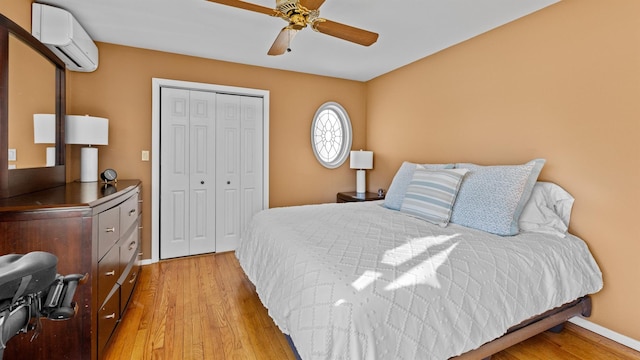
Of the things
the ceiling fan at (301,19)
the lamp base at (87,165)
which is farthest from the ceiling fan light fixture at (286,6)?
the lamp base at (87,165)

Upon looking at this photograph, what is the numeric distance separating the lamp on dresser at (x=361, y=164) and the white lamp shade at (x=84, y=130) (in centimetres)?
287

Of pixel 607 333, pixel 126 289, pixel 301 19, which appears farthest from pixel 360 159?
pixel 126 289

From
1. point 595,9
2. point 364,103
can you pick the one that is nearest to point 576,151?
point 595,9

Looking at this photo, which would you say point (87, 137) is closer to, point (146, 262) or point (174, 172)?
point (174, 172)

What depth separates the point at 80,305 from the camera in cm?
147

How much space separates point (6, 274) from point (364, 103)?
14.4 feet

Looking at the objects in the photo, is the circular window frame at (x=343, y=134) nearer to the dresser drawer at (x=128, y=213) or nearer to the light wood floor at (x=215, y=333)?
the light wood floor at (x=215, y=333)

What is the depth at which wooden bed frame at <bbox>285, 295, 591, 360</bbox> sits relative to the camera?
4.87ft

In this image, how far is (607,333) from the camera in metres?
1.99

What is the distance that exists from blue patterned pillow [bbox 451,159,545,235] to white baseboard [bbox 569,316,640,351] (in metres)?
0.86

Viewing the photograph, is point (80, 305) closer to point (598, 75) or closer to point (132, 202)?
point (132, 202)

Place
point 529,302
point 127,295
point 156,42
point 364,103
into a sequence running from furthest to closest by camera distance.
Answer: point 364,103, point 156,42, point 127,295, point 529,302

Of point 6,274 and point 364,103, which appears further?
point 364,103

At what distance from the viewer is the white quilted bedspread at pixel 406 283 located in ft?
3.81
